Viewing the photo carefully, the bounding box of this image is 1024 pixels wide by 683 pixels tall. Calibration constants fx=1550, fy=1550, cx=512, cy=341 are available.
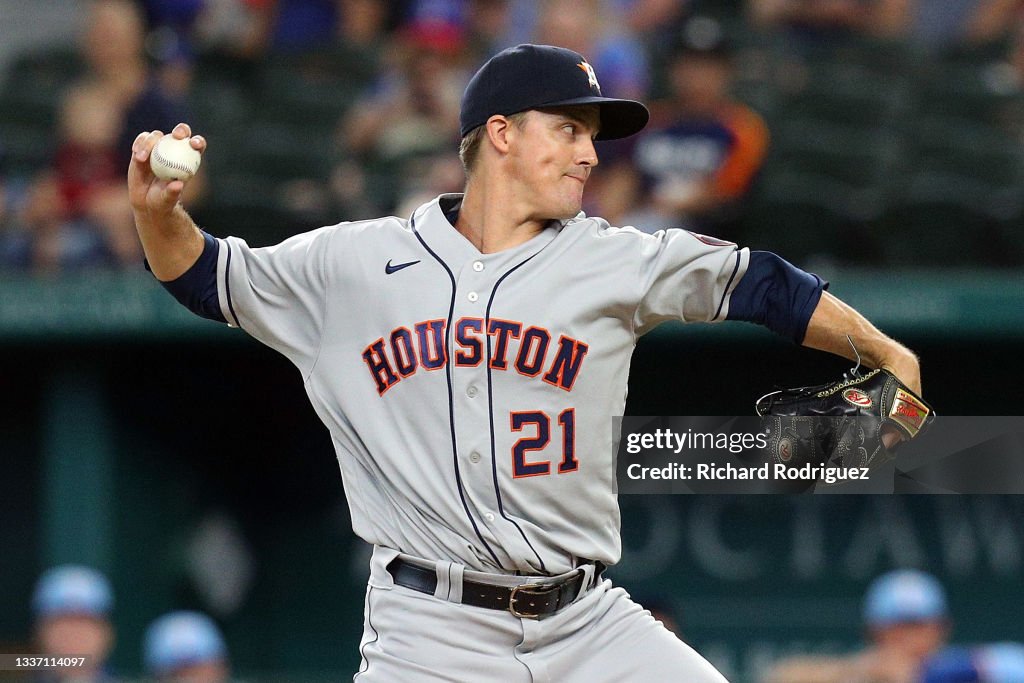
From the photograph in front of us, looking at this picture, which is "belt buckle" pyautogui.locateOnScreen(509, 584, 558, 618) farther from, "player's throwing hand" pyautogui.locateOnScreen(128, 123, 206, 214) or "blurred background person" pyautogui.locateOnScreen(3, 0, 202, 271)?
"blurred background person" pyautogui.locateOnScreen(3, 0, 202, 271)

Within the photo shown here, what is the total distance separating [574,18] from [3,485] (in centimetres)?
359

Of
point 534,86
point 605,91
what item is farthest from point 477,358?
point 605,91

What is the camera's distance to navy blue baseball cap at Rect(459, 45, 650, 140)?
317 centimetres

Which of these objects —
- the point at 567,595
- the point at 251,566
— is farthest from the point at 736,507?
the point at 567,595

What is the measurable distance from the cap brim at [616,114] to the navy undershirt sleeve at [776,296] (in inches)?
16.0

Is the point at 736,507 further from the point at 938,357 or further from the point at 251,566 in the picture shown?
the point at 251,566

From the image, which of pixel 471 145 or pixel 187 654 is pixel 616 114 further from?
pixel 187 654

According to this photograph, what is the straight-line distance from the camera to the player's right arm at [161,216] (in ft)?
10.1

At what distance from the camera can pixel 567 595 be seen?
3146 mm

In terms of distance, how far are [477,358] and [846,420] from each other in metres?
0.76

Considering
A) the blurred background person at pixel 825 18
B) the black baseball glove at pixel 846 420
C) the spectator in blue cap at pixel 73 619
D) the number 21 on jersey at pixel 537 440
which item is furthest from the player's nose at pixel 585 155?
the blurred background person at pixel 825 18

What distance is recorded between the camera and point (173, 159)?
120 inches

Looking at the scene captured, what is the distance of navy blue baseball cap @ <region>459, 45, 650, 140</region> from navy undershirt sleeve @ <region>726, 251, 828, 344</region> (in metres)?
0.43

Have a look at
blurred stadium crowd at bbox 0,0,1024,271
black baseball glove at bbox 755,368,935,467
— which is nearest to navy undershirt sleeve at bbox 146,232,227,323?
black baseball glove at bbox 755,368,935,467
